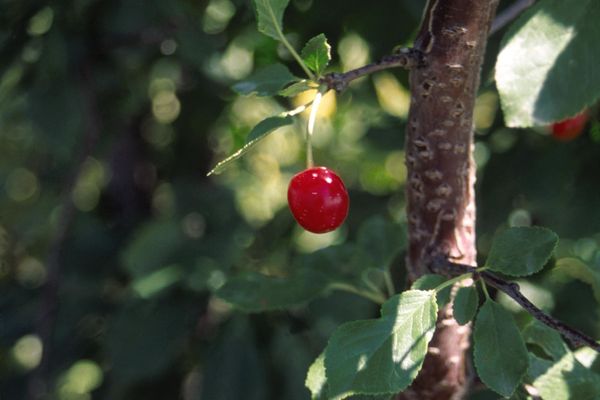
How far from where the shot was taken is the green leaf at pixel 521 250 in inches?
27.3

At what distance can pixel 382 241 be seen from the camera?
1034 millimetres

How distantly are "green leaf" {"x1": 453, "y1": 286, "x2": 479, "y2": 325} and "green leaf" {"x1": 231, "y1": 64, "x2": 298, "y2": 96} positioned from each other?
220 mm

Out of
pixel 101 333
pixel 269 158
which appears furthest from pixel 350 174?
pixel 101 333

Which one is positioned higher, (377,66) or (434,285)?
(377,66)

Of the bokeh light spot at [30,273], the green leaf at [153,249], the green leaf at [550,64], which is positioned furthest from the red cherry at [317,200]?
the bokeh light spot at [30,273]

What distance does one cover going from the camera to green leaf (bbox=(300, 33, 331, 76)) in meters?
0.67

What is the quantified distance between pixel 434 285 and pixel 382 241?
34 cm

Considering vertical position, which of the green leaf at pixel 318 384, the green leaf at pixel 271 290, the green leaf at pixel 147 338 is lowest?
the green leaf at pixel 147 338

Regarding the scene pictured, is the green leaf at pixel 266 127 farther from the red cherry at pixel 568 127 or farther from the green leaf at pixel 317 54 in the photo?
the red cherry at pixel 568 127

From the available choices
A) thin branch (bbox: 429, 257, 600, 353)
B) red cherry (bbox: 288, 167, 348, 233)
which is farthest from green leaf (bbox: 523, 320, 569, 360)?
red cherry (bbox: 288, 167, 348, 233)

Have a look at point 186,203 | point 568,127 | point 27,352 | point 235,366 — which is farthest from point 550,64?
point 27,352

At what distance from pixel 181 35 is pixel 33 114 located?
0.27 meters

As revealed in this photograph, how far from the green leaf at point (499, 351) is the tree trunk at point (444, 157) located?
0.30ft

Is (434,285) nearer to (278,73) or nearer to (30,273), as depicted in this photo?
(278,73)
